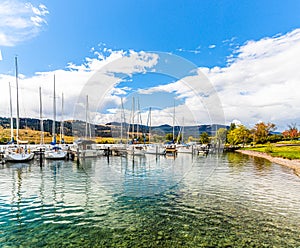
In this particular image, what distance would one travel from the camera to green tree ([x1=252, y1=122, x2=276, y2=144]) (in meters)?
85.6

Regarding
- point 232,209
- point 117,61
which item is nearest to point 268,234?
point 232,209

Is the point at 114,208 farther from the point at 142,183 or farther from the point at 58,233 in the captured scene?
the point at 142,183

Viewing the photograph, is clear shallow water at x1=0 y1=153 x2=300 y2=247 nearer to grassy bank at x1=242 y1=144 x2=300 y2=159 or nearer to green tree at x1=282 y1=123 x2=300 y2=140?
grassy bank at x1=242 y1=144 x2=300 y2=159

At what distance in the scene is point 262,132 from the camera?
278 ft

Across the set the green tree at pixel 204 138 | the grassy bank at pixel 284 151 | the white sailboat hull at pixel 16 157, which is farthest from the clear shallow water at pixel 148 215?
the green tree at pixel 204 138

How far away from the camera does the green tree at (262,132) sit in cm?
8556

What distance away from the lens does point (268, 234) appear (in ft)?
33.9

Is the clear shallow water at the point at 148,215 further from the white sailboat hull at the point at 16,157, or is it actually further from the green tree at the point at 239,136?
the green tree at the point at 239,136

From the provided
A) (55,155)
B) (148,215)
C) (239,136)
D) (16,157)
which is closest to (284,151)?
(239,136)

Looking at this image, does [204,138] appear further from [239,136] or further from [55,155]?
[55,155]

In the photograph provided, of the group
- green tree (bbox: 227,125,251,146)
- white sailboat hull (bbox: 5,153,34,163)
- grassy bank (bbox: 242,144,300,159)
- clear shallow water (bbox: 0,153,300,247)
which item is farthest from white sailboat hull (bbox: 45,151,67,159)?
green tree (bbox: 227,125,251,146)

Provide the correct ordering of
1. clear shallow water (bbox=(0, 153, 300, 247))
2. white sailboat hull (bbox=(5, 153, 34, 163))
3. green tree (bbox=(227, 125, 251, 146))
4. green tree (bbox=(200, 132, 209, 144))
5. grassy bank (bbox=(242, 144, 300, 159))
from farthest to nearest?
1. green tree (bbox=(227, 125, 251, 146))
2. green tree (bbox=(200, 132, 209, 144))
3. grassy bank (bbox=(242, 144, 300, 159))
4. white sailboat hull (bbox=(5, 153, 34, 163))
5. clear shallow water (bbox=(0, 153, 300, 247))

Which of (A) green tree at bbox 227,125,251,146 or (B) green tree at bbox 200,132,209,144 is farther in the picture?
(A) green tree at bbox 227,125,251,146

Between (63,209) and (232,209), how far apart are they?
9.70 metres
